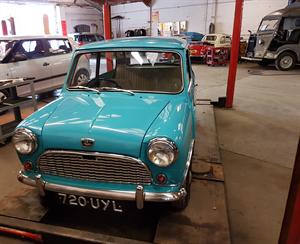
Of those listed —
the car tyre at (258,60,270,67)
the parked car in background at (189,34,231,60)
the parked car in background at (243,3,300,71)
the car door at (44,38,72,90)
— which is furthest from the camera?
the parked car in background at (189,34,231,60)

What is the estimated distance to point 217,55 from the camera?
12.5 metres

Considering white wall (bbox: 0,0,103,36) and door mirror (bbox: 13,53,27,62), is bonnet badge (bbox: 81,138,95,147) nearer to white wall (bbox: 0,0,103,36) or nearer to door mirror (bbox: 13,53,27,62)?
door mirror (bbox: 13,53,27,62)

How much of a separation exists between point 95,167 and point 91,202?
0.31m

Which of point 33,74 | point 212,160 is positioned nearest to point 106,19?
point 33,74

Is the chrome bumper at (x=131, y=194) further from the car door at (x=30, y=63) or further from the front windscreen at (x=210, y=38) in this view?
the front windscreen at (x=210, y=38)

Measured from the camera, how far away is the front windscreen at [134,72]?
2.80 m

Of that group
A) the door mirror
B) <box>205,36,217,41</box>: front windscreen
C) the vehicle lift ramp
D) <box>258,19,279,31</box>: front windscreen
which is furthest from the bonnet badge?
<box>205,36,217,41</box>: front windscreen

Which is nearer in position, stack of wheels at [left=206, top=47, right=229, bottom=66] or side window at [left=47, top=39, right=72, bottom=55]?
side window at [left=47, top=39, right=72, bottom=55]

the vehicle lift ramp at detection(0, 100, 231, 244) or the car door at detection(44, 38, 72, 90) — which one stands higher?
the car door at detection(44, 38, 72, 90)

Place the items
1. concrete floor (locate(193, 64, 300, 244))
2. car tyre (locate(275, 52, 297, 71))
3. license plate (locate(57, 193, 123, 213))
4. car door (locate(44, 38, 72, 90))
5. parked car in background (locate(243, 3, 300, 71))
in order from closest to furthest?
1. license plate (locate(57, 193, 123, 213))
2. concrete floor (locate(193, 64, 300, 244))
3. car door (locate(44, 38, 72, 90))
4. parked car in background (locate(243, 3, 300, 71))
5. car tyre (locate(275, 52, 297, 71))

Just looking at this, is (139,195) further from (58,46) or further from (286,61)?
(286,61)

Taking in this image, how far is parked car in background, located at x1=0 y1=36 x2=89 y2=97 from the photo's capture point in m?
5.56

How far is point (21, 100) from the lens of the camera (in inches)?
175

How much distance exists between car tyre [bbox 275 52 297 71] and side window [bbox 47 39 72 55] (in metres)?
8.74
